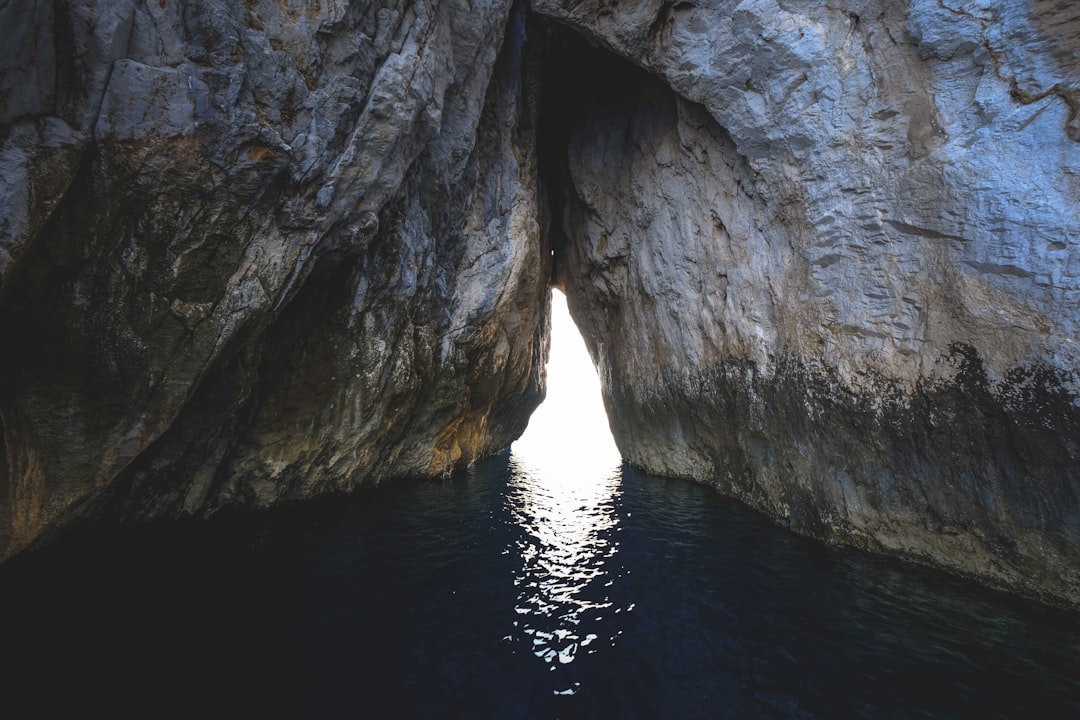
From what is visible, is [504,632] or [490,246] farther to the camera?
[490,246]

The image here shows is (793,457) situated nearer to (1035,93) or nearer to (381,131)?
(1035,93)

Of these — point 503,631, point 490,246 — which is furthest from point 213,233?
point 490,246

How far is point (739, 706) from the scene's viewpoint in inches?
221

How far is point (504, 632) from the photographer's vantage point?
23.5 feet

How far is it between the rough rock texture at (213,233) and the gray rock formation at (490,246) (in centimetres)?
5

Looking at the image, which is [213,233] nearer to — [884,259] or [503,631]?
[503,631]

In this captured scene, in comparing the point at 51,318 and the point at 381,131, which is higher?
the point at 381,131

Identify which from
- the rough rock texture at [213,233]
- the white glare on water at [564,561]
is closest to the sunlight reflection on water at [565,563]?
the white glare on water at [564,561]

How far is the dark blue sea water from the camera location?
5.52 metres

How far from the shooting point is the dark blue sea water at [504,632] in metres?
5.52

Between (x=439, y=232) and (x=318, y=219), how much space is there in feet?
18.5

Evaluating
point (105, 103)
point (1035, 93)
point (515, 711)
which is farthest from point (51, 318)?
point (1035, 93)

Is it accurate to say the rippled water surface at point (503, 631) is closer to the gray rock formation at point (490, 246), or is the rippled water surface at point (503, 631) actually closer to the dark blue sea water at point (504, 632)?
the dark blue sea water at point (504, 632)

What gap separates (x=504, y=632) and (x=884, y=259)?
10832mm
